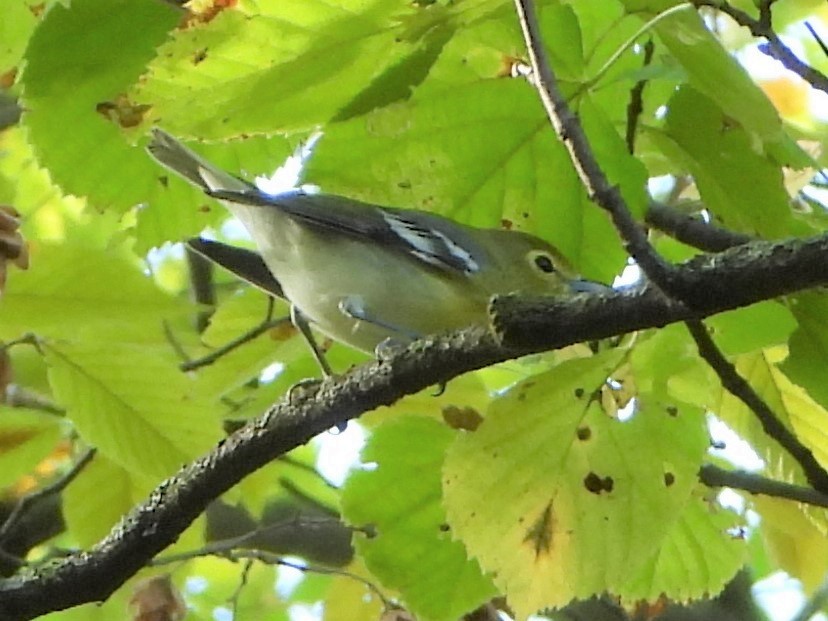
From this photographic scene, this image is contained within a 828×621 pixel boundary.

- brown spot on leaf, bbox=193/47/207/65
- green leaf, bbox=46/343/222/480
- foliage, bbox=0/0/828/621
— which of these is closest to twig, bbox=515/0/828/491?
foliage, bbox=0/0/828/621

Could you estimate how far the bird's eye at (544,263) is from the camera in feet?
7.22

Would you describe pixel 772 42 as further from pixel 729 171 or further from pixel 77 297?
pixel 77 297

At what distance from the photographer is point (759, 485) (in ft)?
5.57

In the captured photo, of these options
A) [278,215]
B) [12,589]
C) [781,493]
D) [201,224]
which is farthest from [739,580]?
[12,589]

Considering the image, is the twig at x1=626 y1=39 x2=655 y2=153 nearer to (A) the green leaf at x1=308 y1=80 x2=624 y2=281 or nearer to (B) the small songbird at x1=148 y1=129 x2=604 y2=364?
(A) the green leaf at x1=308 y1=80 x2=624 y2=281

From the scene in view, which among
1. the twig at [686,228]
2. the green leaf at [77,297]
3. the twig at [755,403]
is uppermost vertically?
the green leaf at [77,297]

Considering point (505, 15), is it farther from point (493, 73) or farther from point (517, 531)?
point (517, 531)

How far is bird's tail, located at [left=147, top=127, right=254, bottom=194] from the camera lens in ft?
5.28

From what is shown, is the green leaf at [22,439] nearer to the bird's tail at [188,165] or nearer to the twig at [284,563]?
the twig at [284,563]

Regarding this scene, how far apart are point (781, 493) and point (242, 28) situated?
2.97ft

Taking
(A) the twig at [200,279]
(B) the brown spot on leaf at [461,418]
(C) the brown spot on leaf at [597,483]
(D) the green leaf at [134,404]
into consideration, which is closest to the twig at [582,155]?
(C) the brown spot on leaf at [597,483]

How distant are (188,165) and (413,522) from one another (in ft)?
1.85

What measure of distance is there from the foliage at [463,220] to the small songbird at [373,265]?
0.32ft

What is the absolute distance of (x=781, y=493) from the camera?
163cm
